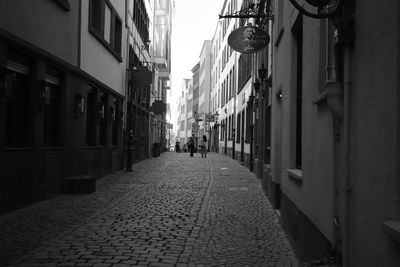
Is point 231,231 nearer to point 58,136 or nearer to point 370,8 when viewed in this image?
point 370,8

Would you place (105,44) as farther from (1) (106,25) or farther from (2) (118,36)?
(2) (118,36)

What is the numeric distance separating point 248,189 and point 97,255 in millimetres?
8032

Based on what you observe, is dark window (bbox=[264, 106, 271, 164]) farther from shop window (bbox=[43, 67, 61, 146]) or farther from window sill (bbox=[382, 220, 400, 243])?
window sill (bbox=[382, 220, 400, 243])

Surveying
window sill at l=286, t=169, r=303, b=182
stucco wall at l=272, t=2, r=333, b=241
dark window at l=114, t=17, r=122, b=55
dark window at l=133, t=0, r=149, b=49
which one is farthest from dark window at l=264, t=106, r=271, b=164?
dark window at l=133, t=0, r=149, b=49

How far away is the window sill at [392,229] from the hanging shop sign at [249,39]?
31.2 ft

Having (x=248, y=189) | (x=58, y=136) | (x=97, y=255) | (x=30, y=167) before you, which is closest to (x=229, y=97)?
(x=248, y=189)

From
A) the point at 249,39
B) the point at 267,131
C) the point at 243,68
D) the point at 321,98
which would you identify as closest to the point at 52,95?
the point at 249,39

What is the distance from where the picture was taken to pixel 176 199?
10.8 meters

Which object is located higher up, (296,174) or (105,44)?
(105,44)

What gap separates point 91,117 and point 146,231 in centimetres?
843

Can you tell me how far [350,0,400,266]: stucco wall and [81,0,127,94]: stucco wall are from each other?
35.1ft

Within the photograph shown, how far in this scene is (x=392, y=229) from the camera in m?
2.55

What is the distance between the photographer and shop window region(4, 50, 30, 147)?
28.0 feet

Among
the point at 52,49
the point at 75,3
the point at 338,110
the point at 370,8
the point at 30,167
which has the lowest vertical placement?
the point at 30,167
